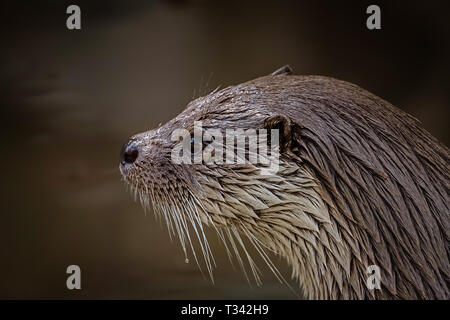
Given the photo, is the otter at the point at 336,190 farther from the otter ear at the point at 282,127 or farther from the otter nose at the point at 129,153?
the otter nose at the point at 129,153

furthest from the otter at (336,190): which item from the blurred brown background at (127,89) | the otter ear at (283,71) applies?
the blurred brown background at (127,89)

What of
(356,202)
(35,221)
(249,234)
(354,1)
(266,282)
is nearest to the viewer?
(356,202)

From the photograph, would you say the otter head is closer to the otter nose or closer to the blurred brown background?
the otter nose

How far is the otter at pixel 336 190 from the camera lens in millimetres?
1189

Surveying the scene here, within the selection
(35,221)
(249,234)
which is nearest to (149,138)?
(249,234)

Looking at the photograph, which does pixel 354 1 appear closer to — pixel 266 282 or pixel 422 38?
pixel 422 38

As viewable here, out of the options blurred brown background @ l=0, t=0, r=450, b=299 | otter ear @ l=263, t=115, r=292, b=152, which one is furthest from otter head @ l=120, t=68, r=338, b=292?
blurred brown background @ l=0, t=0, r=450, b=299

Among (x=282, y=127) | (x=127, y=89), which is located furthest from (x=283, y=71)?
(x=127, y=89)

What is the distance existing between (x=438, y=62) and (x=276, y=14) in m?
0.51

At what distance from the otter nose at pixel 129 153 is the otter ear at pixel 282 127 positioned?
0.38 metres

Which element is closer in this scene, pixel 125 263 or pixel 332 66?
pixel 332 66

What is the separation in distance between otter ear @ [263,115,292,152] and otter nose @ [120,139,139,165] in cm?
38

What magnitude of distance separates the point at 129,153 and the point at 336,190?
553 mm

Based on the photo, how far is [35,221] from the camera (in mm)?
1927
